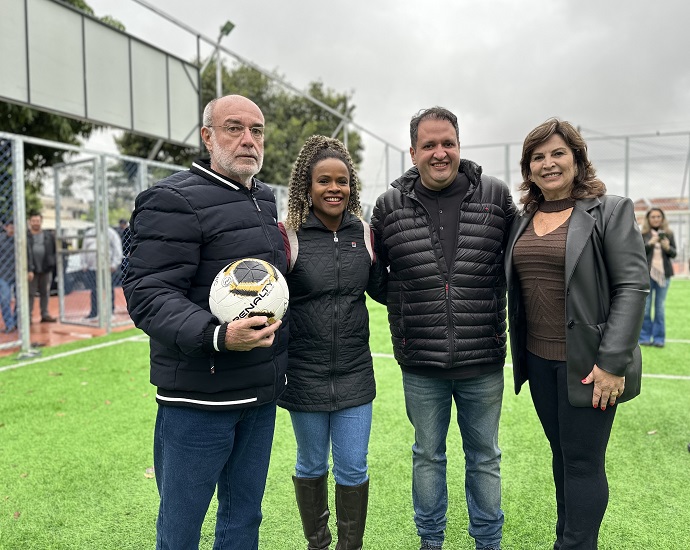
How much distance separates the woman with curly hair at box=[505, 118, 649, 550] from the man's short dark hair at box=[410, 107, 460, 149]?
361 mm

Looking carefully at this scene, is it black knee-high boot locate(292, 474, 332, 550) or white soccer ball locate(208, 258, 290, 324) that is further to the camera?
black knee-high boot locate(292, 474, 332, 550)

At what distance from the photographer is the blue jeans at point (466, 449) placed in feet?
8.84

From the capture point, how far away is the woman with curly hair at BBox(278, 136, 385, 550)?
257 cm

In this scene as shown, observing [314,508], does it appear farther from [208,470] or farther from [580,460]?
[580,460]

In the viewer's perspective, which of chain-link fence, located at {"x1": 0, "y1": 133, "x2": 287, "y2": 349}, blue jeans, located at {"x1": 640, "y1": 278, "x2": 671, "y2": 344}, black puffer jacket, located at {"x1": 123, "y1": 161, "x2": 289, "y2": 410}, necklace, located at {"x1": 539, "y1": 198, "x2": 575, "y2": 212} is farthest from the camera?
chain-link fence, located at {"x1": 0, "y1": 133, "x2": 287, "y2": 349}

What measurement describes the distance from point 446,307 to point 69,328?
30.8 feet

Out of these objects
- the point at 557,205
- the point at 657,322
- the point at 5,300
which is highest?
the point at 557,205

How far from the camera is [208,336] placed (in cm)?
181

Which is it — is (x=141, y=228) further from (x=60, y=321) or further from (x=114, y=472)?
(x=60, y=321)

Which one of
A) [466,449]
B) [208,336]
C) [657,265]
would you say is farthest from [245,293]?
[657,265]

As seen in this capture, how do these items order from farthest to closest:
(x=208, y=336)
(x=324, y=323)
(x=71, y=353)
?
1. (x=71, y=353)
2. (x=324, y=323)
3. (x=208, y=336)

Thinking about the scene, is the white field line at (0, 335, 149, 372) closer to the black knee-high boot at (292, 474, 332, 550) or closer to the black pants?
the black knee-high boot at (292, 474, 332, 550)

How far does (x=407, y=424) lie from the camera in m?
4.81

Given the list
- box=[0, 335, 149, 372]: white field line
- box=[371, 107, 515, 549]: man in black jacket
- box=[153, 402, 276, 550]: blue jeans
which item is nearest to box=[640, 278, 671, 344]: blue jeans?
box=[371, 107, 515, 549]: man in black jacket
